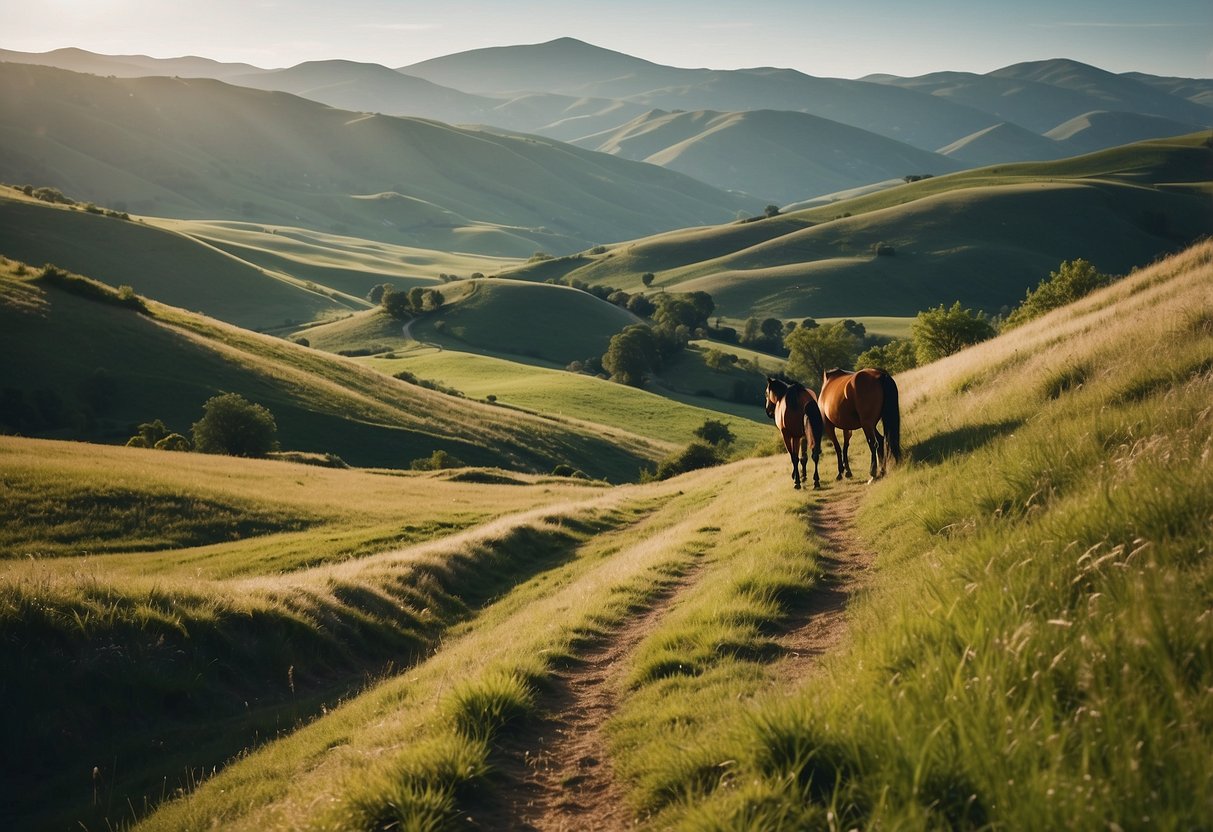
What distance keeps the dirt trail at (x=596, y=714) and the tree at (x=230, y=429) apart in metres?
53.6

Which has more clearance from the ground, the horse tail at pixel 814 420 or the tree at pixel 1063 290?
the tree at pixel 1063 290

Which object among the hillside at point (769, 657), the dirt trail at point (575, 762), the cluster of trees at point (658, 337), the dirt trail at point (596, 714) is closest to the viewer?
the hillside at point (769, 657)

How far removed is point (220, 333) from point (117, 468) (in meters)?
54.0

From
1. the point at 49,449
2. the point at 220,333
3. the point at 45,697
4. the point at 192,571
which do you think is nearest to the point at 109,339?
the point at 220,333

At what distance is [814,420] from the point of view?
2091 cm

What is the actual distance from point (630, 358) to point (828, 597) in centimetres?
13028

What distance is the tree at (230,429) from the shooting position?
5862 cm

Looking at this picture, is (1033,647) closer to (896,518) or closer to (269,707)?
(896,518)

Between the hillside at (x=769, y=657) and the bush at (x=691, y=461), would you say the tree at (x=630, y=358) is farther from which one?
the hillside at (x=769, y=657)

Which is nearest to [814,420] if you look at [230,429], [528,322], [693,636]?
[693,636]

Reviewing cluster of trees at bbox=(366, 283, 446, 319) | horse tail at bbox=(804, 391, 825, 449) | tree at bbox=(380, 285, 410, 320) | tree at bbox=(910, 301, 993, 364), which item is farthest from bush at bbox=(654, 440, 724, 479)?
cluster of trees at bbox=(366, 283, 446, 319)

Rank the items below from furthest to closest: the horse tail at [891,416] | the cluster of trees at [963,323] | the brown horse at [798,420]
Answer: the cluster of trees at [963,323] → the brown horse at [798,420] → the horse tail at [891,416]

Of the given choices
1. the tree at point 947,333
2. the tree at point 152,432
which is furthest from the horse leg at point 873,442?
the tree at point 152,432

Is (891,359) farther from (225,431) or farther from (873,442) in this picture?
(873,442)
